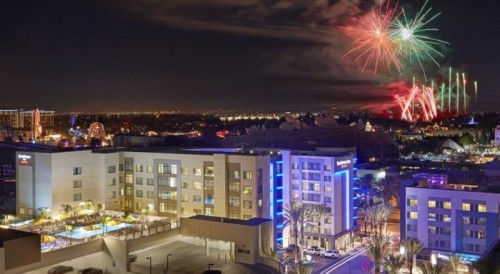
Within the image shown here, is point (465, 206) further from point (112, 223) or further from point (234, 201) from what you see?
point (112, 223)

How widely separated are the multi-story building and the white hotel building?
4961mm

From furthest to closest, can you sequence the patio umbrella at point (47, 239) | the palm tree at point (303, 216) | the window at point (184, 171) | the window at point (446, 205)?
1. the window at point (184, 171)
2. the palm tree at point (303, 216)
3. the window at point (446, 205)
4. the patio umbrella at point (47, 239)

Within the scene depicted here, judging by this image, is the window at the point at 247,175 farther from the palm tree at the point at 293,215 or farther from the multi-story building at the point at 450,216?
the multi-story building at the point at 450,216

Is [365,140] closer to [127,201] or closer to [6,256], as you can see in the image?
[127,201]

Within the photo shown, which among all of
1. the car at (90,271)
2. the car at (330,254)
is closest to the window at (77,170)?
the car at (90,271)

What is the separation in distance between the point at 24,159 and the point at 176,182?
24.7ft

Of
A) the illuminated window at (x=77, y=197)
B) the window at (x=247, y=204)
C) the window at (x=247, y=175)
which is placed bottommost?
the window at (x=247, y=204)

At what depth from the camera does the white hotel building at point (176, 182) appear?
25.3 m

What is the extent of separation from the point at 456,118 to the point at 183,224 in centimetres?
11607

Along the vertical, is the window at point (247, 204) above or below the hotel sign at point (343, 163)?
below

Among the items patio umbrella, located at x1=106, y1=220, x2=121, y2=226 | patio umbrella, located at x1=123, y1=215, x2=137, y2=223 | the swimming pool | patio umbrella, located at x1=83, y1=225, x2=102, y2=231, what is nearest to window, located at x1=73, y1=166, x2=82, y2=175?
patio umbrella, located at x1=123, y1=215, x2=137, y2=223

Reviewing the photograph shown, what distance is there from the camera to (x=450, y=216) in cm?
2511

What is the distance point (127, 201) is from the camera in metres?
28.3

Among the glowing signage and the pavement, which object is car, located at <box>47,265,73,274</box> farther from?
the glowing signage
